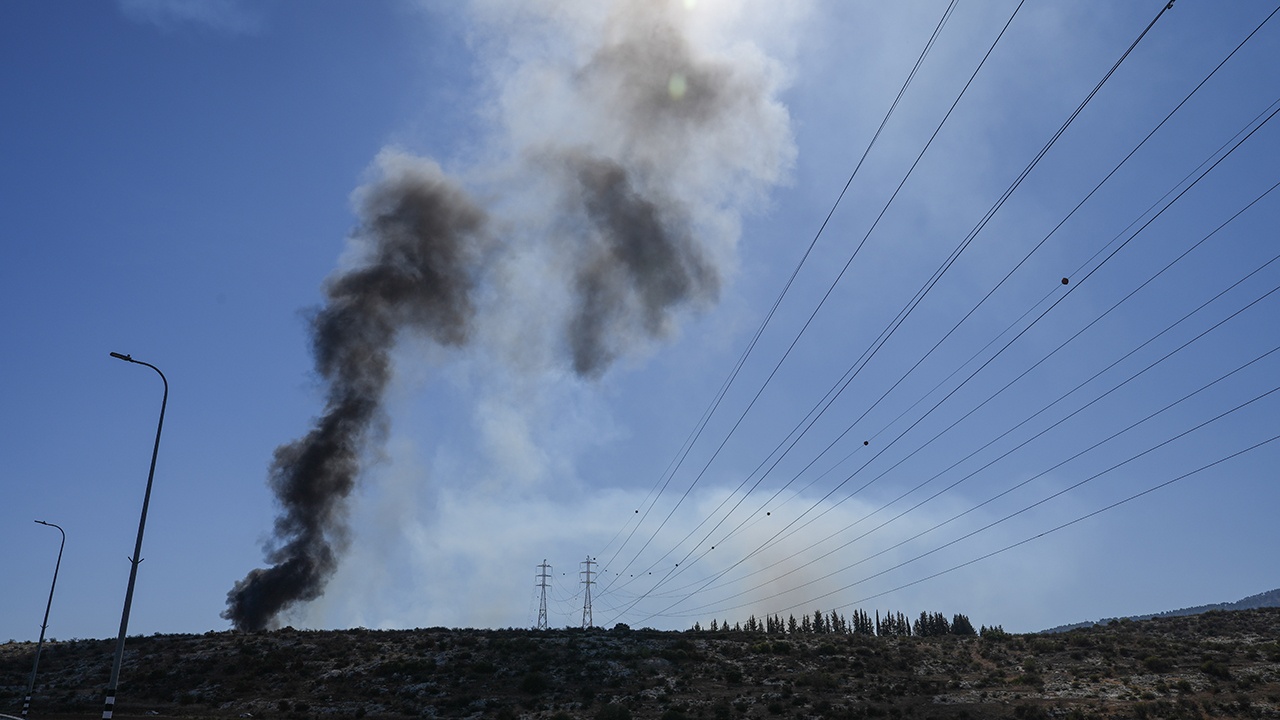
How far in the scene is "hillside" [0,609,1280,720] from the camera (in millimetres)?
51938

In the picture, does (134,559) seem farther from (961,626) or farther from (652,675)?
(961,626)

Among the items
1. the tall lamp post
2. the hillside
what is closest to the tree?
the hillside

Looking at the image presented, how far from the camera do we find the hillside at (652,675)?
51.9m

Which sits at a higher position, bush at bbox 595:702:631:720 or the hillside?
the hillside

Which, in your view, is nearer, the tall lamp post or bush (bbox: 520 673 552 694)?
the tall lamp post

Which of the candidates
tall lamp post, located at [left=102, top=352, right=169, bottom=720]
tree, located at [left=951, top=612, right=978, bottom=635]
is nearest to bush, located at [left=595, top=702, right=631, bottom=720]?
tall lamp post, located at [left=102, top=352, right=169, bottom=720]

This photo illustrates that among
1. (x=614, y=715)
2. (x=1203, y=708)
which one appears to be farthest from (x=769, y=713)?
(x=1203, y=708)

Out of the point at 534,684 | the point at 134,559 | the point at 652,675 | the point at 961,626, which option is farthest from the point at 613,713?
the point at 961,626

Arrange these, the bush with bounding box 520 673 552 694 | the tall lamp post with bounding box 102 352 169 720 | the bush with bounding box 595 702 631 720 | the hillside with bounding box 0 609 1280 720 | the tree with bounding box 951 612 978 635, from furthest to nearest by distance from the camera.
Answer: the tree with bounding box 951 612 978 635, the bush with bounding box 520 673 552 694, the hillside with bounding box 0 609 1280 720, the bush with bounding box 595 702 631 720, the tall lamp post with bounding box 102 352 169 720

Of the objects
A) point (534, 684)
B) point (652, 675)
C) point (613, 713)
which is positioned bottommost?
point (613, 713)

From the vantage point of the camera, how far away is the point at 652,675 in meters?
61.2

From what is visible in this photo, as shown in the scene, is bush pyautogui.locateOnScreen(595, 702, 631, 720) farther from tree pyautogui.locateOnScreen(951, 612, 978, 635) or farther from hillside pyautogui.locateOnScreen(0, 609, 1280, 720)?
tree pyautogui.locateOnScreen(951, 612, 978, 635)

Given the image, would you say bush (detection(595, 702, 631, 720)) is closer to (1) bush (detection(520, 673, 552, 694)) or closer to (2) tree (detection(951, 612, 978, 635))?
(1) bush (detection(520, 673, 552, 694))

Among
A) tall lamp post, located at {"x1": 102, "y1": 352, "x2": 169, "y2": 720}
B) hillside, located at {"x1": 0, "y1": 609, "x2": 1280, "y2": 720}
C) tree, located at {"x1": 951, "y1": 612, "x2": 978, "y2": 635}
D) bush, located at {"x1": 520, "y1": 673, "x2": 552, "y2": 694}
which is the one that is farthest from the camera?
tree, located at {"x1": 951, "y1": 612, "x2": 978, "y2": 635}
